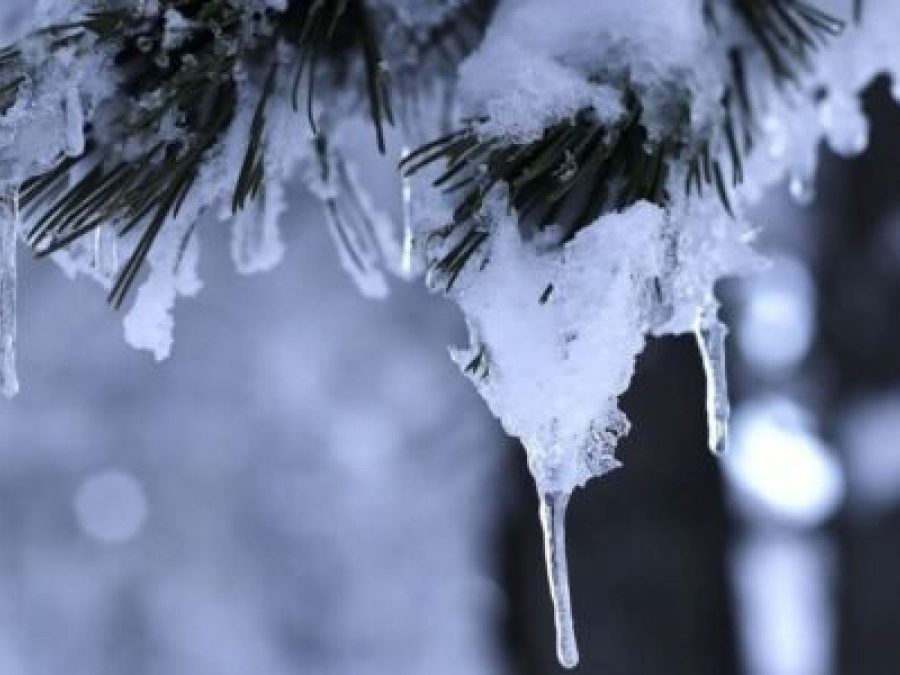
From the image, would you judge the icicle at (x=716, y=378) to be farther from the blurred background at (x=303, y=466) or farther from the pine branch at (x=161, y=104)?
the blurred background at (x=303, y=466)

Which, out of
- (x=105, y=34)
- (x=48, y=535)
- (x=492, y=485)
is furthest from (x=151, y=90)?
(x=48, y=535)

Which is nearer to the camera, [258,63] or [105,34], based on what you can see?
[105,34]

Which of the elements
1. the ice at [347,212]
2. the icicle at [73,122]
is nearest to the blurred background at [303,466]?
the ice at [347,212]

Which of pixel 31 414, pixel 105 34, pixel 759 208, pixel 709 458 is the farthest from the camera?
pixel 31 414

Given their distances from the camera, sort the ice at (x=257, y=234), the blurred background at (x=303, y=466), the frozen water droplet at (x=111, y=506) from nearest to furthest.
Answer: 1. the ice at (x=257, y=234)
2. the blurred background at (x=303, y=466)
3. the frozen water droplet at (x=111, y=506)

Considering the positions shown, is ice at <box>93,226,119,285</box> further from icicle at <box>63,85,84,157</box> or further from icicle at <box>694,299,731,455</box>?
icicle at <box>694,299,731,455</box>

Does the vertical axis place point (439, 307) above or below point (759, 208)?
below

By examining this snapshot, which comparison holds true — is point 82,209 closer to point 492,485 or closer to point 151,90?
point 151,90

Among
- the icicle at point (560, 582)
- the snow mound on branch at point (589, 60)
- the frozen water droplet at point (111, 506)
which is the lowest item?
the frozen water droplet at point (111, 506)

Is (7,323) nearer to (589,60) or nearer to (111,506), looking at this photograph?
(589,60)
